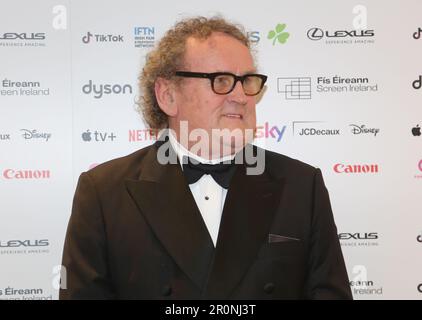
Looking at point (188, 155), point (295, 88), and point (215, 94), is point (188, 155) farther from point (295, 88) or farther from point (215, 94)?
point (295, 88)

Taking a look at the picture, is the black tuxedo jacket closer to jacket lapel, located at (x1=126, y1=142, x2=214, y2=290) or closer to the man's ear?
Result: jacket lapel, located at (x1=126, y1=142, x2=214, y2=290)

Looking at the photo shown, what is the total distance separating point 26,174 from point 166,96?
115cm

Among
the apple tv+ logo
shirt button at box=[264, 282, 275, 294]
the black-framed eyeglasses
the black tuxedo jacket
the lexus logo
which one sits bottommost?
shirt button at box=[264, 282, 275, 294]

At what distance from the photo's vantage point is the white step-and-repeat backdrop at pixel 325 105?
2.88 meters

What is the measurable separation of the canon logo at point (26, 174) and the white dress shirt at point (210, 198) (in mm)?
1112

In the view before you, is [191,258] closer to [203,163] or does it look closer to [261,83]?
[203,163]

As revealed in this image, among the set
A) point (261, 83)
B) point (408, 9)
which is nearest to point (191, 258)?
point (261, 83)

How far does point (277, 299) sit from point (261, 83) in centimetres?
87

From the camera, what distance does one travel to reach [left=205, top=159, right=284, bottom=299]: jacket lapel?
1872 millimetres

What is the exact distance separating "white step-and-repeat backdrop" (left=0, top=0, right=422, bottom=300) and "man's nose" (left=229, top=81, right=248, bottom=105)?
3.11 feet

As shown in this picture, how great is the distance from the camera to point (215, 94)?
2008 mm

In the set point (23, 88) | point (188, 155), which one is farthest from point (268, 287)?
point (23, 88)

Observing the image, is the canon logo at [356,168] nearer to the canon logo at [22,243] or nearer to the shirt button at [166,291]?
the shirt button at [166,291]

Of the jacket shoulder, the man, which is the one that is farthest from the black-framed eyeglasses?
the jacket shoulder
